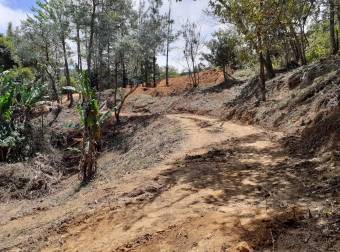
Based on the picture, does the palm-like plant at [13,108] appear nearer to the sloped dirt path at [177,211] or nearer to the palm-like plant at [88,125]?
the palm-like plant at [88,125]

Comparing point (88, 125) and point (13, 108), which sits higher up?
point (13, 108)

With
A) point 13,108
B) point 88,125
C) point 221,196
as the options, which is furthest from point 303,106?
point 13,108

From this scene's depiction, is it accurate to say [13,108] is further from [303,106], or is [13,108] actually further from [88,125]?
[303,106]

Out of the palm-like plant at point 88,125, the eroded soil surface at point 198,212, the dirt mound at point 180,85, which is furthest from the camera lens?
the dirt mound at point 180,85

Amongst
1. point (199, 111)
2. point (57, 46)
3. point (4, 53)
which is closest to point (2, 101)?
point (199, 111)

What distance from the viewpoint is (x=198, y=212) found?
7.05 m

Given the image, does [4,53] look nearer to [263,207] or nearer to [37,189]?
[37,189]

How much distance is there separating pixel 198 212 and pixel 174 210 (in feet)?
1.72

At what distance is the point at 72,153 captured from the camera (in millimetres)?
19750

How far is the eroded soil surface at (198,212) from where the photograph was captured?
586 centimetres

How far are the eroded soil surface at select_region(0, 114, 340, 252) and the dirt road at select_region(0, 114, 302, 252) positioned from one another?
0.05 feet

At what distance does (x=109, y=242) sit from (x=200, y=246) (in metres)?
1.68

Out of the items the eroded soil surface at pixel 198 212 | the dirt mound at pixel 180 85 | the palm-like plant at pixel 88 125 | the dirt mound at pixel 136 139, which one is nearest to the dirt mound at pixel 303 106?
the eroded soil surface at pixel 198 212

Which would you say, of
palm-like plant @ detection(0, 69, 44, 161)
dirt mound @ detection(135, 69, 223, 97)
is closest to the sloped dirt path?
palm-like plant @ detection(0, 69, 44, 161)
